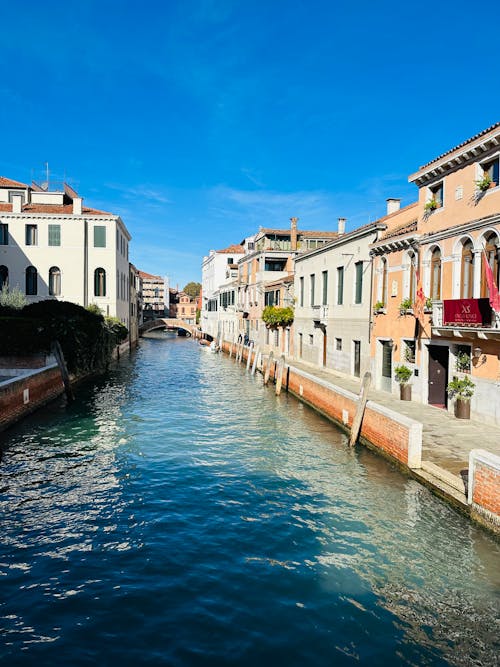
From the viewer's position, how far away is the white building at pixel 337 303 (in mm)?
21469

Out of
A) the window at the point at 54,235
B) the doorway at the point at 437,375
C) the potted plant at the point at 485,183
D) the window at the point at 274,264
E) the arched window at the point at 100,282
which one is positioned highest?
the window at the point at 54,235

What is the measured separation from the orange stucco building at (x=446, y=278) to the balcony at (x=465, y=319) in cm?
3

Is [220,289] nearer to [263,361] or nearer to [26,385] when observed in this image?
[263,361]

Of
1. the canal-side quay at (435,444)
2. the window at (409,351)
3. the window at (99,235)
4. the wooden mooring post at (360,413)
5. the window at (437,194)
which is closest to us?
the canal-side quay at (435,444)

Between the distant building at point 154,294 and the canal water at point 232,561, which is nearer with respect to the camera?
the canal water at point 232,561

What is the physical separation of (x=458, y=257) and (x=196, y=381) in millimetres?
17368

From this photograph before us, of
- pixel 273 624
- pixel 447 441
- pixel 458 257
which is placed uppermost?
pixel 458 257

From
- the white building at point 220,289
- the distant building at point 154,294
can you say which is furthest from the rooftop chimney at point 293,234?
the distant building at point 154,294

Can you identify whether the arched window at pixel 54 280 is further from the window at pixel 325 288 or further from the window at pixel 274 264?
the window at pixel 325 288

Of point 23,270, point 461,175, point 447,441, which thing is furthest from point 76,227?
point 447,441

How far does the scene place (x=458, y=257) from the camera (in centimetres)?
1498

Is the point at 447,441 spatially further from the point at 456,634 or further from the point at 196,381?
the point at 196,381

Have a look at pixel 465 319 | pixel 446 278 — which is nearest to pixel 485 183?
pixel 446 278

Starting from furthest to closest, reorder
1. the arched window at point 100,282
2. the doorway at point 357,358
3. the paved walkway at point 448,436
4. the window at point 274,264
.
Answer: the window at point 274,264 < the arched window at point 100,282 < the doorway at point 357,358 < the paved walkway at point 448,436
